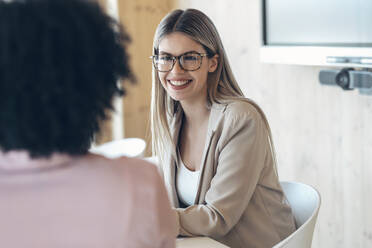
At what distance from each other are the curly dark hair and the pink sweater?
3cm

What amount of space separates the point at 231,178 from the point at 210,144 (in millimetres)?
158

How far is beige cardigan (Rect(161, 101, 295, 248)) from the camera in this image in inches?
53.9

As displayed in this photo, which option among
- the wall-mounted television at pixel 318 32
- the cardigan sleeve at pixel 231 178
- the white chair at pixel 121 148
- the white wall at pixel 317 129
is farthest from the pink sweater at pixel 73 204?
the white chair at pixel 121 148

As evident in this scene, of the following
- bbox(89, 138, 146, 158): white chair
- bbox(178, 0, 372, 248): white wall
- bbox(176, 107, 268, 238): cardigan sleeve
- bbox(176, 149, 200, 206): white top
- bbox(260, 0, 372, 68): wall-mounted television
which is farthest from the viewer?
bbox(89, 138, 146, 158): white chair

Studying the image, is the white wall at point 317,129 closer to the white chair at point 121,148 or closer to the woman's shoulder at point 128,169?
the white chair at point 121,148

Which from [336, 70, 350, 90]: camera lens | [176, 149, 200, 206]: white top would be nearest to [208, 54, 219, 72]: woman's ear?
[176, 149, 200, 206]: white top

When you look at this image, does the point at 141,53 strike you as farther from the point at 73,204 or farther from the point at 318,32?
the point at 73,204

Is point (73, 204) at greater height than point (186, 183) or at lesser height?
greater

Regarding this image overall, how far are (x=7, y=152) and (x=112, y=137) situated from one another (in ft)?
9.29

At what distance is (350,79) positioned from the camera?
6.34ft

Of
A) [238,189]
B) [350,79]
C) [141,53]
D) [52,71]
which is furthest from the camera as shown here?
[141,53]

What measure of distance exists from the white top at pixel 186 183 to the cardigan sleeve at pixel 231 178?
9cm

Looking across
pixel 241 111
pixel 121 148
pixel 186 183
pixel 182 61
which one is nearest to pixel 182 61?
pixel 182 61

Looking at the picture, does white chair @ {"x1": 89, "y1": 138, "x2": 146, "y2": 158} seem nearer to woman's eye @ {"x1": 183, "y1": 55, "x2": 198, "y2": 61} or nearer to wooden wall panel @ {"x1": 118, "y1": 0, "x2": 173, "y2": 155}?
wooden wall panel @ {"x1": 118, "y1": 0, "x2": 173, "y2": 155}
